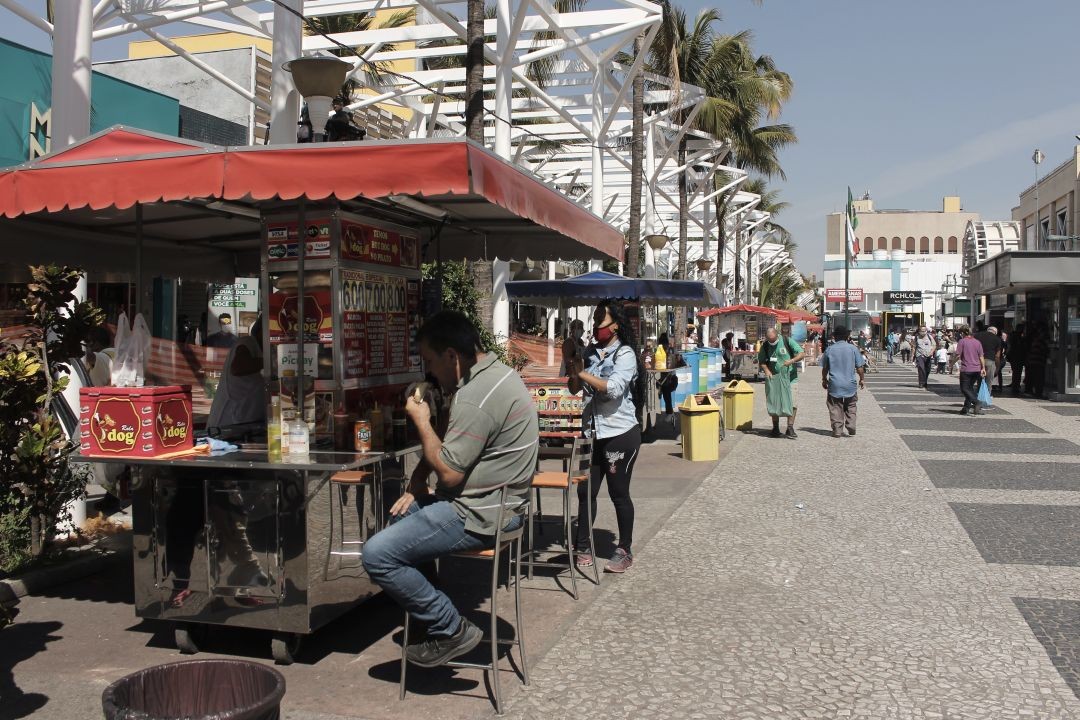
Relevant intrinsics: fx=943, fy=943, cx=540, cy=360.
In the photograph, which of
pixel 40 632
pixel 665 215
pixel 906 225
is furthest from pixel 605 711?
pixel 906 225

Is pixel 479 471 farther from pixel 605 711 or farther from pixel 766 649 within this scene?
pixel 766 649

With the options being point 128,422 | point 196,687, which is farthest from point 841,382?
point 196,687

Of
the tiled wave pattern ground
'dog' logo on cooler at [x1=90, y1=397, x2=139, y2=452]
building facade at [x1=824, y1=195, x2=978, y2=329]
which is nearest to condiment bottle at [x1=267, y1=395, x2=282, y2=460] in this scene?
'dog' logo on cooler at [x1=90, y1=397, x2=139, y2=452]

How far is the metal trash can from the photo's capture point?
3.04 metres

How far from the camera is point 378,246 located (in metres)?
5.79

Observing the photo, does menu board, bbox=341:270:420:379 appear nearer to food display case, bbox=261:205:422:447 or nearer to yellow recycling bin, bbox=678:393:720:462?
food display case, bbox=261:205:422:447

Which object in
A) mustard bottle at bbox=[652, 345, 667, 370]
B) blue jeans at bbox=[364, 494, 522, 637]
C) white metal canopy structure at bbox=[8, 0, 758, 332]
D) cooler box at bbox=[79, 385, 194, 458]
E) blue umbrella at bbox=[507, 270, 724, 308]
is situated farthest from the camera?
mustard bottle at bbox=[652, 345, 667, 370]

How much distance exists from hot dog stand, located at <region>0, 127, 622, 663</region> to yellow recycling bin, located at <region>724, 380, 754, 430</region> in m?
10.1

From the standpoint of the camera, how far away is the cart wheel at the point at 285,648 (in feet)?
15.5

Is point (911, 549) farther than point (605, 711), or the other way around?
point (911, 549)

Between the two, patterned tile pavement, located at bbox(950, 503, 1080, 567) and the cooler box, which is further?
patterned tile pavement, located at bbox(950, 503, 1080, 567)

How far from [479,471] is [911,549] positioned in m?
4.48

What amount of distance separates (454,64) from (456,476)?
25.2 meters

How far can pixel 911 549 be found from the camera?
7.29 m
